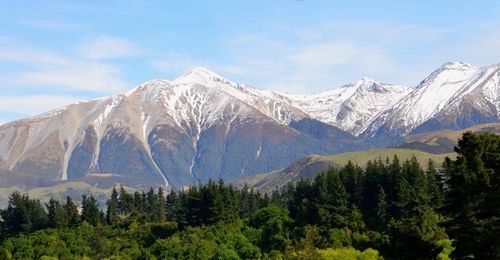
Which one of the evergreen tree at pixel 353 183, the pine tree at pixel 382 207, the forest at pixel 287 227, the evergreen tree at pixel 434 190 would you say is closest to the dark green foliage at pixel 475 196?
the forest at pixel 287 227

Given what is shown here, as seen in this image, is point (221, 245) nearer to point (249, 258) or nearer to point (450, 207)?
point (249, 258)

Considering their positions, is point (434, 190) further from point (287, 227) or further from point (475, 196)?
point (475, 196)

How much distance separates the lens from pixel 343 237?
137 m

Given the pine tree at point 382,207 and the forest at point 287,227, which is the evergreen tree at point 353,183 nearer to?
the forest at point 287,227

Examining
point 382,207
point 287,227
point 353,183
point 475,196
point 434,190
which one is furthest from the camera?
point 353,183

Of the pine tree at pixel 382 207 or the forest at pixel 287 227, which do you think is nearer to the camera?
the forest at pixel 287 227

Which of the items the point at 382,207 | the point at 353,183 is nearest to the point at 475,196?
the point at 382,207

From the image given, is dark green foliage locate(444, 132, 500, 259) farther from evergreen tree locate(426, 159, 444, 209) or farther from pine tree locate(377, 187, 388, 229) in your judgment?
pine tree locate(377, 187, 388, 229)

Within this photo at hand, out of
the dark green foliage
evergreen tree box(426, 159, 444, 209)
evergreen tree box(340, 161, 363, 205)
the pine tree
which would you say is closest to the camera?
the dark green foliage

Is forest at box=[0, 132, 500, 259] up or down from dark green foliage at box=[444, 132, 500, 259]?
down

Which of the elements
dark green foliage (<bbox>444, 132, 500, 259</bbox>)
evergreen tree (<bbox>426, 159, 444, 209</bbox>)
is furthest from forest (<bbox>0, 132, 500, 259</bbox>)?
dark green foliage (<bbox>444, 132, 500, 259</bbox>)

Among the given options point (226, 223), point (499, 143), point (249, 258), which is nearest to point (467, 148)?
point (499, 143)

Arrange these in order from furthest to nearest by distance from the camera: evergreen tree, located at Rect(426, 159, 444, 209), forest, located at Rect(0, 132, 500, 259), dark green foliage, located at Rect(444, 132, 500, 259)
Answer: evergreen tree, located at Rect(426, 159, 444, 209) → forest, located at Rect(0, 132, 500, 259) → dark green foliage, located at Rect(444, 132, 500, 259)

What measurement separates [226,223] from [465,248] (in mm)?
121958
